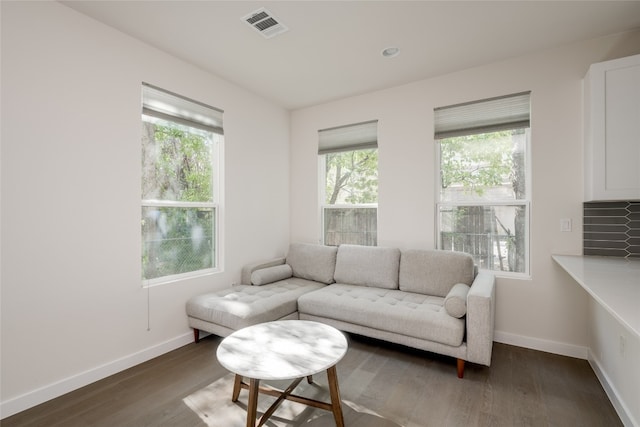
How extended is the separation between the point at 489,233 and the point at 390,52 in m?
1.97

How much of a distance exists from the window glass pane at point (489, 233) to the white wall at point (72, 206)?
2702 mm

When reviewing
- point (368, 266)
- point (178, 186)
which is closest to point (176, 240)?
point (178, 186)

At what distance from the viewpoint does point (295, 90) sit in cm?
351

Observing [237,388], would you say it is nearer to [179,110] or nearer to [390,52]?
[179,110]

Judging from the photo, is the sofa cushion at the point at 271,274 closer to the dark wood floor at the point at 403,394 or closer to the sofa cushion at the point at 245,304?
the sofa cushion at the point at 245,304

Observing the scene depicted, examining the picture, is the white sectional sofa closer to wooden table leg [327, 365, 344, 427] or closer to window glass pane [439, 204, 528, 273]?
window glass pane [439, 204, 528, 273]

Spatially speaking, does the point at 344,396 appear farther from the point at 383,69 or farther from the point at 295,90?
the point at 295,90

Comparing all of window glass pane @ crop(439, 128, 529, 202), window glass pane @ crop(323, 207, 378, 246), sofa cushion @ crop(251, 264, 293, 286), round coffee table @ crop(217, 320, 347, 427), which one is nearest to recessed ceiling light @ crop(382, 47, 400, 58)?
window glass pane @ crop(439, 128, 529, 202)

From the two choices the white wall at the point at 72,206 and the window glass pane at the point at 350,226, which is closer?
the white wall at the point at 72,206

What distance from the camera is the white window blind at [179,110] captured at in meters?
2.59

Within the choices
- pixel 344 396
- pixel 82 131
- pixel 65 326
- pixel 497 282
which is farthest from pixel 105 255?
pixel 497 282

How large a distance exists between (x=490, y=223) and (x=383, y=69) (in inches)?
73.1

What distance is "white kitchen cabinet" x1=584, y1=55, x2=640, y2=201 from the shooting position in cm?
215

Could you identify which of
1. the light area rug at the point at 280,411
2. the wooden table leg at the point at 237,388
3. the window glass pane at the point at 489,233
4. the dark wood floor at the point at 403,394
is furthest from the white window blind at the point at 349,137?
the wooden table leg at the point at 237,388
